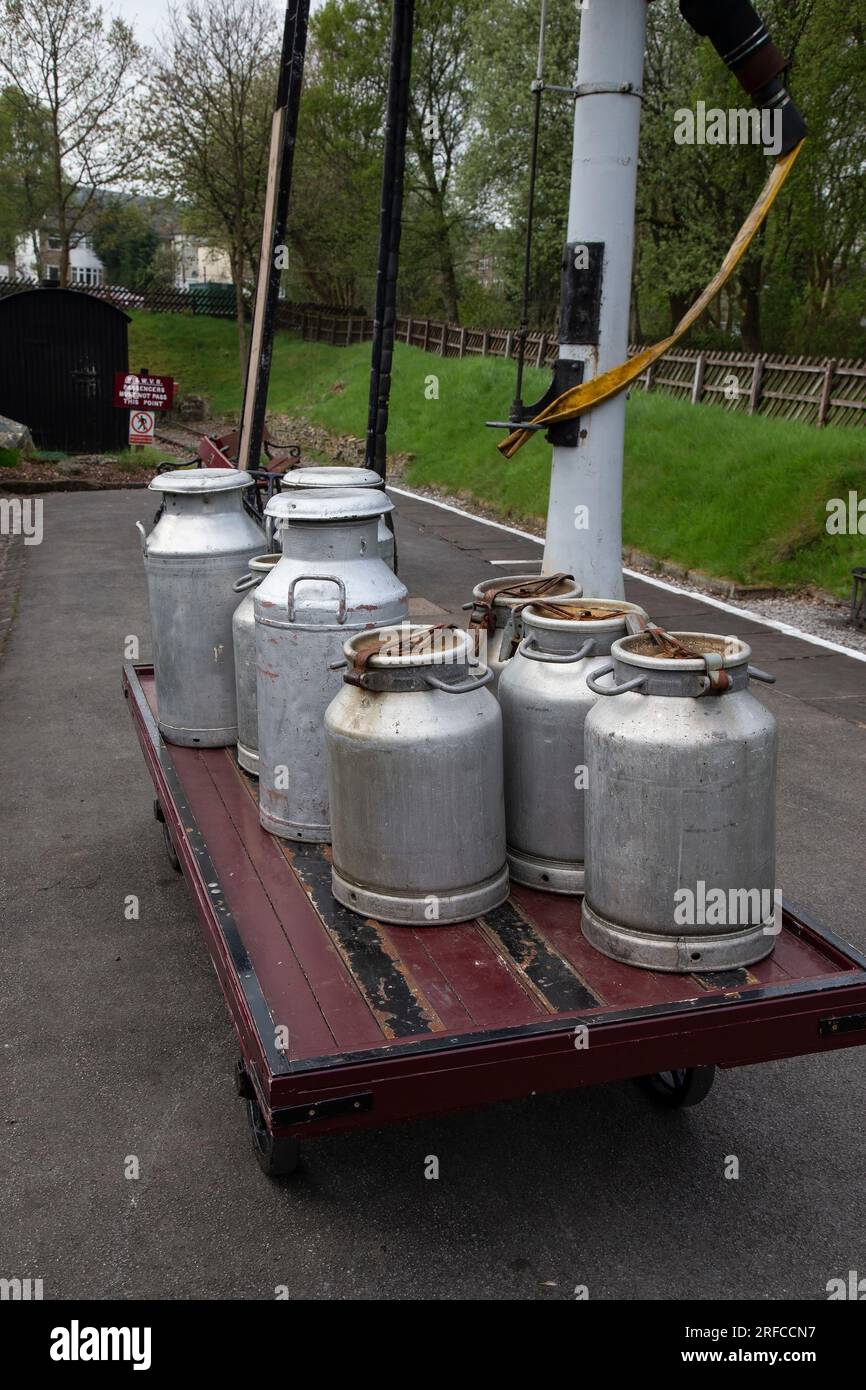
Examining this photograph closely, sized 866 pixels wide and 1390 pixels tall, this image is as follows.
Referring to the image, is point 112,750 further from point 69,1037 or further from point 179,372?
point 179,372

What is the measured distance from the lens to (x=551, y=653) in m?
3.36

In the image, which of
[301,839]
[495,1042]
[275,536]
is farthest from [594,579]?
[495,1042]

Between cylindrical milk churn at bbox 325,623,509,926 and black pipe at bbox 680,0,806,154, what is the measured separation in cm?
278

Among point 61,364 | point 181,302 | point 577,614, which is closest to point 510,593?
point 577,614

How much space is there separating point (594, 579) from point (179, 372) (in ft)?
106

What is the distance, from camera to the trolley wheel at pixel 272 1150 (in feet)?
10.8

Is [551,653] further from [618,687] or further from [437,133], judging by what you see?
[437,133]

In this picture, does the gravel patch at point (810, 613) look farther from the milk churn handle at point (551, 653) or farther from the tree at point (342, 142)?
the tree at point (342, 142)

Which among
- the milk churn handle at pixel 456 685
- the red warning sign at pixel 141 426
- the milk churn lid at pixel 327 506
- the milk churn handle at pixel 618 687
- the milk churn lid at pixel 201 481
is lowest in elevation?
the milk churn handle at pixel 456 685

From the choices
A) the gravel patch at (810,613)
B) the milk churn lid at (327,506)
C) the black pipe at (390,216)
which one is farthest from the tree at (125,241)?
the milk churn lid at (327,506)

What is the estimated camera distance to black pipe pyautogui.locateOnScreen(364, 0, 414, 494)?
229 inches

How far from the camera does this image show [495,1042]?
8.63 feet

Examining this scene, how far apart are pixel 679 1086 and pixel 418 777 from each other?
1.39 m

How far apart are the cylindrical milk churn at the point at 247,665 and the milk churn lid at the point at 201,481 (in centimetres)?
36
